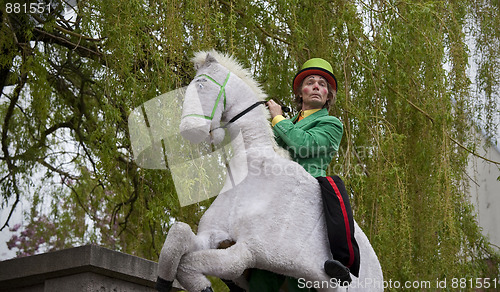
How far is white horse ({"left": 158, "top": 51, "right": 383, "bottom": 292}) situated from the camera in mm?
2389

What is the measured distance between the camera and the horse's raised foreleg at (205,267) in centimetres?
237

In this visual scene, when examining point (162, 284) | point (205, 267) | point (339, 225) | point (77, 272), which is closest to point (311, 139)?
point (339, 225)

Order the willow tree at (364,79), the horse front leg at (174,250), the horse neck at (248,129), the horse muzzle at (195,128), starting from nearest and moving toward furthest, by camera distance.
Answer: the horse front leg at (174,250)
the horse muzzle at (195,128)
the horse neck at (248,129)
the willow tree at (364,79)

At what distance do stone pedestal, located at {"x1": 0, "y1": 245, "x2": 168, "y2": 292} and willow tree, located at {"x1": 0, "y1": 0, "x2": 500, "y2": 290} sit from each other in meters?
0.49

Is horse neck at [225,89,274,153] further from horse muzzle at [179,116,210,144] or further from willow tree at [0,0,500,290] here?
willow tree at [0,0,500,290]

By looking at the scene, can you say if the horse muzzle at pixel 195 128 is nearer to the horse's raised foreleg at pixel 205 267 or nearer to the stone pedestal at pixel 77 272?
the horse's raised foreleg at pixel 205 267

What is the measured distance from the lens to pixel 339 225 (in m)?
2.62

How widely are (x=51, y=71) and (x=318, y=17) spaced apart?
7.23ft

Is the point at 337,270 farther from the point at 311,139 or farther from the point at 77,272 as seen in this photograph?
the point at 77,272

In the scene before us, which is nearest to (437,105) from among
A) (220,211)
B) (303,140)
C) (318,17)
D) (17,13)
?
(318,17)

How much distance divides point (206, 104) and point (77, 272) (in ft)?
4.12

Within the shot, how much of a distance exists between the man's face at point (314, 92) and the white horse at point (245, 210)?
28cm

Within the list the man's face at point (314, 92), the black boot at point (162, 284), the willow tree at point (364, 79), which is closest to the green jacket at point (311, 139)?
the man's face at point (314, 92)

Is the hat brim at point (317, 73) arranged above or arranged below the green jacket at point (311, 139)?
above
